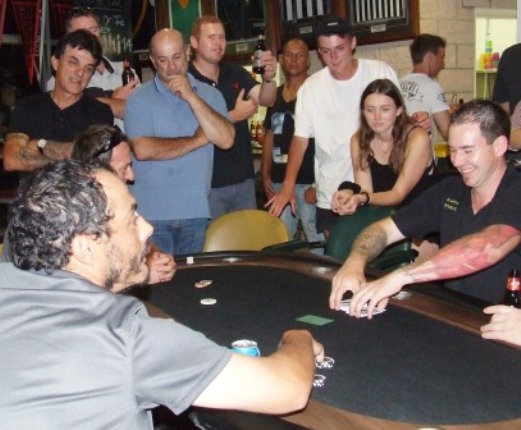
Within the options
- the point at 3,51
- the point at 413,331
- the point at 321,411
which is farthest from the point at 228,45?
the point at 321,411

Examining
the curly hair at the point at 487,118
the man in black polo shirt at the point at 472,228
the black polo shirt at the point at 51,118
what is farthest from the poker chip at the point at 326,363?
the black polo shirt at the point at 51,118

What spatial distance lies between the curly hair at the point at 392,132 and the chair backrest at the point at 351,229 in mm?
304

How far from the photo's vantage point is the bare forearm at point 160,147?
148 inches

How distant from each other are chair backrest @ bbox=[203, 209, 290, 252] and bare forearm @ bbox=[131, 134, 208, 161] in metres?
0.38

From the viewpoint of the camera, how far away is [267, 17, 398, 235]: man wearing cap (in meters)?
4.29

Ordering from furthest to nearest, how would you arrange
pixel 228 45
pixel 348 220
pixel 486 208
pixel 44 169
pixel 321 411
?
Result: pixel 228 45 → pixel 348 220 → pixel 486 208 → pixel 321 411 → pixel 44 169

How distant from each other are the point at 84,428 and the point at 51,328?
17 centimetres

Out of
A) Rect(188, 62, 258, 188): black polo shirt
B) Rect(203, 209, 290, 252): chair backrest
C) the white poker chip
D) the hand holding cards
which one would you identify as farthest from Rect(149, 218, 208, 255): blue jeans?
the hand holding cards

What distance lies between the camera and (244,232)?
12.4 feet

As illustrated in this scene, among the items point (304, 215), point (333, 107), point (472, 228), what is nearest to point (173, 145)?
point (333, 107)

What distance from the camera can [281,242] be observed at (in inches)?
150

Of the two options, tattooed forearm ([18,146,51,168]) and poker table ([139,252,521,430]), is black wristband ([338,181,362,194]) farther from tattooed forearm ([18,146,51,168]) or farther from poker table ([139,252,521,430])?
tattooed forearm ([18,146,51,168])

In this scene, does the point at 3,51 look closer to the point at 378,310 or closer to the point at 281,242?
the point at 281,242

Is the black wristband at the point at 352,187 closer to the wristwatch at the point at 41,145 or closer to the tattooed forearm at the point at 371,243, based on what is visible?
the tattooed forearm at the point at 371,243
